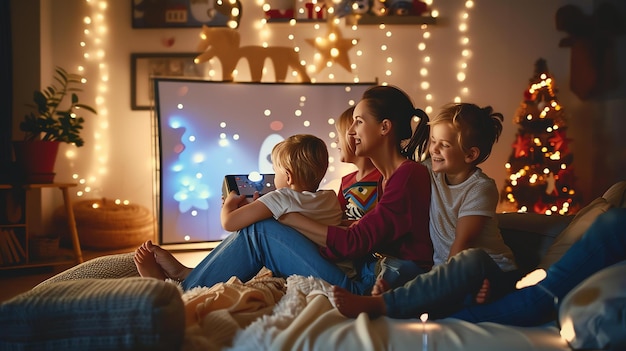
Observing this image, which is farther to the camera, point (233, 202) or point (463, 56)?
point (463, 56)

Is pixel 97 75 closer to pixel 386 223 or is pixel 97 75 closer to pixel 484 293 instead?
pixel 386 223

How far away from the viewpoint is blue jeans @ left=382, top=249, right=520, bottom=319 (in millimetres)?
1413

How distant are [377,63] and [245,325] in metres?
3.48

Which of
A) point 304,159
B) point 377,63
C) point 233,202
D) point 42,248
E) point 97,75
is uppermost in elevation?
point 377,63

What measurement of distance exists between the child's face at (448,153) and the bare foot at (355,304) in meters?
0.52

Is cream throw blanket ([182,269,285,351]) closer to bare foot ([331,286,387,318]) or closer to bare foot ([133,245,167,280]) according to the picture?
bare foot ([331,286,387,318])

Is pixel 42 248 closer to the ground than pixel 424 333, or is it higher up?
closer to the ground

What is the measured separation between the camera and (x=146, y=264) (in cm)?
194

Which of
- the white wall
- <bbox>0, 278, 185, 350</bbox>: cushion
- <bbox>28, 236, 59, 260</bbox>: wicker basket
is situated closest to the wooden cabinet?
<bbox>28, 236, 59, 260</bbox>: wicker basket

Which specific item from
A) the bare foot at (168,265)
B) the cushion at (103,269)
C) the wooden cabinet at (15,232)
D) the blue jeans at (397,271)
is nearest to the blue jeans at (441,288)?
the blue jeans at (397,271)

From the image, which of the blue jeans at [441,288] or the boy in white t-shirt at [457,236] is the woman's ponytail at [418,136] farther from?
the blue jeans at [441,288]

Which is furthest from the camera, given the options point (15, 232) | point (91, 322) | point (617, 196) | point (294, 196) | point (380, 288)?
point (15, 232)

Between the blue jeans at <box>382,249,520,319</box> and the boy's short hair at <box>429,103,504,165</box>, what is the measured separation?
425mm

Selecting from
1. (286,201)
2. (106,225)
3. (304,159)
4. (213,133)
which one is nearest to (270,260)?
(286,201)
